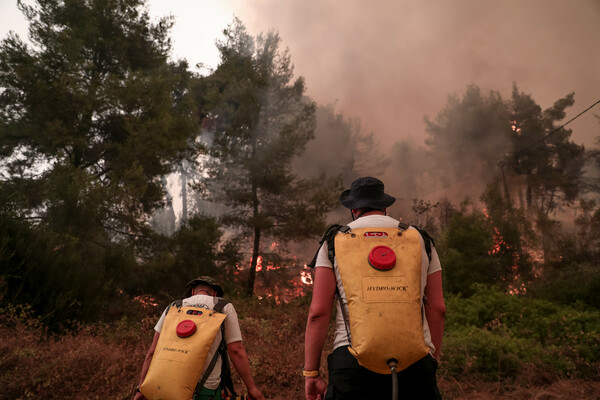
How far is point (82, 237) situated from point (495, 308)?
1082cm

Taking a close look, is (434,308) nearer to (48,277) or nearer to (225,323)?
(225,323)

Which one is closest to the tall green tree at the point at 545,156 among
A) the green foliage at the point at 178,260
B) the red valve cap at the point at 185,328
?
the green foliage at the point at 178,260

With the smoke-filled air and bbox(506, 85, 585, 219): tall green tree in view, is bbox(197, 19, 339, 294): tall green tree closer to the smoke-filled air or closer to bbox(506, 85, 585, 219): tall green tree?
the smoke-filled air

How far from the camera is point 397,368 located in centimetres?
159

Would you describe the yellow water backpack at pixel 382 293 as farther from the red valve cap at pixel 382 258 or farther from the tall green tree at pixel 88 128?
the tall green tree at pixel 88 128

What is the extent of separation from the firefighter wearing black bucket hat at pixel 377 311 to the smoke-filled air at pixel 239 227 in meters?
0.02

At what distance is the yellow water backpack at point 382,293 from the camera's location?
1.58 meters

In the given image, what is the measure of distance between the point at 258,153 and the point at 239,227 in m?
3.66

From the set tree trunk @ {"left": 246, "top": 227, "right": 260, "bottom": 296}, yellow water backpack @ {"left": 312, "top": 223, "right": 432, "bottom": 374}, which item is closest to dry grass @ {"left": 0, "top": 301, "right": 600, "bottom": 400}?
yellow water backpack @ {"left": 312, "top": 223, "right": 432, "bottom": 374}

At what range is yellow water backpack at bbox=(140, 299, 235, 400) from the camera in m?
2.20

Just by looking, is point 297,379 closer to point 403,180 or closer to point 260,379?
point 260,379

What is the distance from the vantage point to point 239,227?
57.0 feet

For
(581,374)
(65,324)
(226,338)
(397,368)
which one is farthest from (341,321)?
(65,324)

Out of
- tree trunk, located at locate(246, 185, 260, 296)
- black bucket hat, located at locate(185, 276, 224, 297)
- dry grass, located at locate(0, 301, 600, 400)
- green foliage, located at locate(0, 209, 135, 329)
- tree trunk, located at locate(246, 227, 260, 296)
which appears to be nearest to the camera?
black bucket hat, located at locate(185, 276, 224, 297)
